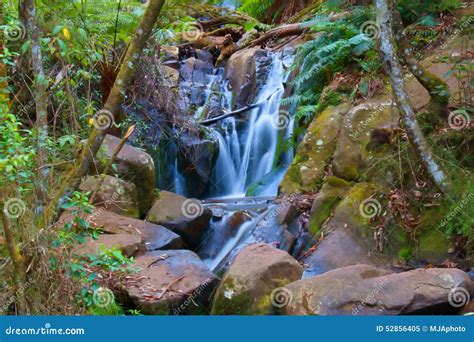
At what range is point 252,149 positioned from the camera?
36.3ft

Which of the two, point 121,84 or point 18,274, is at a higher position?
point 121,84

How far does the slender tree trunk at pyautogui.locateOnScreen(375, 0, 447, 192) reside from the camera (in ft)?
19.9

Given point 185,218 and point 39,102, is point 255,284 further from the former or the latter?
point 185,218

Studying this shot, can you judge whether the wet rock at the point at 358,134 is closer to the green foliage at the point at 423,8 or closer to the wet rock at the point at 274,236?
the wet rock at the point at 274,236

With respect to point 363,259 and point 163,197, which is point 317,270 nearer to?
point 363,259

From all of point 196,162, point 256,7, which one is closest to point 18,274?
point 196,162

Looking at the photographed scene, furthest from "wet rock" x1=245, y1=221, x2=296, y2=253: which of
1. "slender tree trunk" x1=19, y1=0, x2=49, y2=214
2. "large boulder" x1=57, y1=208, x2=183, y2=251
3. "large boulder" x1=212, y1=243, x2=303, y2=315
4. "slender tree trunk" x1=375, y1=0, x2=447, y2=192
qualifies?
"slender tree trunk" x1=19, y1=0, x2=49, y2=214

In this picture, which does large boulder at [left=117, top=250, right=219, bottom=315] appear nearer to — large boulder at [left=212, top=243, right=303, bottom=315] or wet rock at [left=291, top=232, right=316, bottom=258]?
large boulder at [left=212, top=243, right=303, bottom=315]

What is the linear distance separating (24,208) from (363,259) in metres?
4.10

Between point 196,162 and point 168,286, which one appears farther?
point 196,162

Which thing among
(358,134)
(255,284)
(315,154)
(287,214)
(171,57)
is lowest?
(255,284)

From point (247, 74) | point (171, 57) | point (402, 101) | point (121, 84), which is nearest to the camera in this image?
point (121, 84)

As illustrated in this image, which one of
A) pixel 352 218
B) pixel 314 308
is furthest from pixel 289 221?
pixel 314 308

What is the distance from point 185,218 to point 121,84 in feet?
14.7
